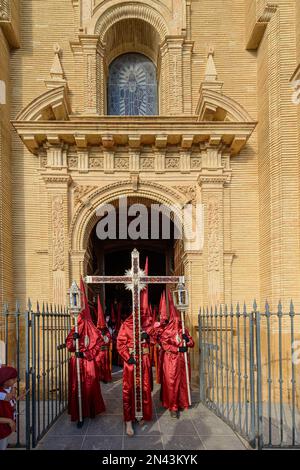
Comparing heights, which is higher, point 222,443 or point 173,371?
point 173,371

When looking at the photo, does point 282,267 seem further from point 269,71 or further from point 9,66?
point 9,66

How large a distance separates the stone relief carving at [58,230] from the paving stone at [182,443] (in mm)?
4673

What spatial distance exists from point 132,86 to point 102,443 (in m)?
8.83

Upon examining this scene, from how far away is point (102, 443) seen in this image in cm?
618

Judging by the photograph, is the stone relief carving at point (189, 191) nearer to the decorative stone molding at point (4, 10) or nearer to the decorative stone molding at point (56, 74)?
the decorative stone molding at point (56, 74)

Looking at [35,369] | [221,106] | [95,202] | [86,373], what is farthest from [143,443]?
[221,106]

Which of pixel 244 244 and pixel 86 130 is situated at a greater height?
pixel 86 130

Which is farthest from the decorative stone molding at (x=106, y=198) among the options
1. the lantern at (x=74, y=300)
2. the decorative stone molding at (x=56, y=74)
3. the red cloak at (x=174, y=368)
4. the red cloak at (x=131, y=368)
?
the red cloak at (x=131, y=368)

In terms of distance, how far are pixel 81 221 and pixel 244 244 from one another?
→ 3776 mm

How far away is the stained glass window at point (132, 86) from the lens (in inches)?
456

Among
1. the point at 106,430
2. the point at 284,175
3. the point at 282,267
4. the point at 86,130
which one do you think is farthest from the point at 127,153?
the point at 106,430

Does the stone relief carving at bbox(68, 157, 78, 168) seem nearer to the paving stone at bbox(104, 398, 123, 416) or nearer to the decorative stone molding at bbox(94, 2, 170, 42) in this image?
the decorative stone molding at bbox(94, 2, 170, 42)

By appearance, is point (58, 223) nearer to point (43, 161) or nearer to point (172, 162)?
point (43, 161)

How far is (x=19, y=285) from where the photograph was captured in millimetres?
9969
